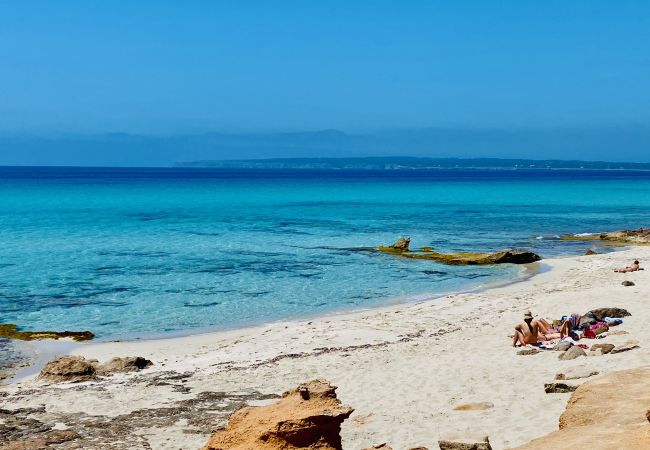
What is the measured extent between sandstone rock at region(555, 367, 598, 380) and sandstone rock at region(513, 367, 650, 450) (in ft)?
13.0

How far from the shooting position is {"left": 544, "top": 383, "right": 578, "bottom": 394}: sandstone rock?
13.2 meters

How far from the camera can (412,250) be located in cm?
4306

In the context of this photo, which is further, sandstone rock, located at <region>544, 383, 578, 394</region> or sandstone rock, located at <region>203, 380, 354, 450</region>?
sandstone rock, located at <region>544, 383, 578, 394</region>

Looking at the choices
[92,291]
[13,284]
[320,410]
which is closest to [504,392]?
[320,410]

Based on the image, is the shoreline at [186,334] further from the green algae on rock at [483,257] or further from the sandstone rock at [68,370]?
the green algae on rock at [483,257]

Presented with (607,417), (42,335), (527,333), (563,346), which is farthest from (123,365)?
(607,417)

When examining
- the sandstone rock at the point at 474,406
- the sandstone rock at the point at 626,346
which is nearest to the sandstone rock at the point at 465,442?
the sandstone rock at the point at 474,406

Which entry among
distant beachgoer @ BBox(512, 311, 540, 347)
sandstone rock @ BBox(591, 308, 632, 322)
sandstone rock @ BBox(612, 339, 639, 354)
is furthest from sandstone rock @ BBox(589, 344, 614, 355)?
sandstone rock @ BBox(591, 308, 632, 322)

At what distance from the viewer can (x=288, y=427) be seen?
26.8 feet

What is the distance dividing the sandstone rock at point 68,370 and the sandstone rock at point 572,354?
34.4 feet

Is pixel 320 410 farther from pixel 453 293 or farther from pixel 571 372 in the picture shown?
pixel 453 293

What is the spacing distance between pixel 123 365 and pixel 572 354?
10301 mm

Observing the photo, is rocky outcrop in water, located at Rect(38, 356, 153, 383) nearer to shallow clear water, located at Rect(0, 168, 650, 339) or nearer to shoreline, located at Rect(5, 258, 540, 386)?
shoreline, located at Rect(5, 258, 540, 386)

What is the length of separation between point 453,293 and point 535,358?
41.3 ft
